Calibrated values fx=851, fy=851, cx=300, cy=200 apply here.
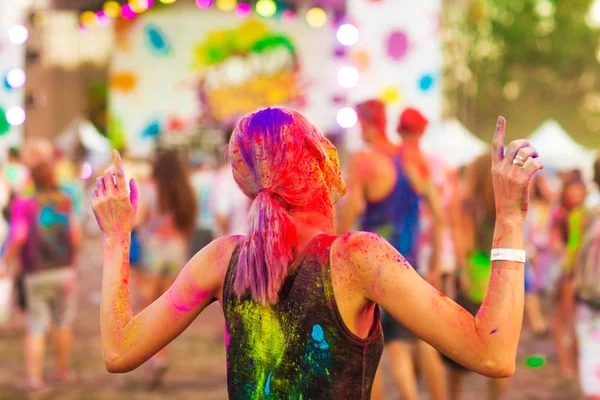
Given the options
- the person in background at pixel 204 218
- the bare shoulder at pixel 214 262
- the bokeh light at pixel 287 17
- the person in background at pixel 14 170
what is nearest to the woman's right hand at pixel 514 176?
the bare shoulder at pixel 214 262

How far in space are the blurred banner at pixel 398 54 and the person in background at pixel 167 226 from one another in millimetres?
1586

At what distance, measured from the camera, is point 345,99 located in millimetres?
8180

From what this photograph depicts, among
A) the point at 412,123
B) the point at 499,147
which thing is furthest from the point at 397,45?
the point at 499,147

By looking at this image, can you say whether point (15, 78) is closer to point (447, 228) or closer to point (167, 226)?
point (167, 226)

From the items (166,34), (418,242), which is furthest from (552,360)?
(166,34)

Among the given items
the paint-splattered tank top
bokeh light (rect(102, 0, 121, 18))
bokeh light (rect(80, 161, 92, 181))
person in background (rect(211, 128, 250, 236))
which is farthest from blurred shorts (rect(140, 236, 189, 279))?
bokeh light (rect(102, 0, 121, 18))

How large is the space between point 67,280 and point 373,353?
562 centimetres

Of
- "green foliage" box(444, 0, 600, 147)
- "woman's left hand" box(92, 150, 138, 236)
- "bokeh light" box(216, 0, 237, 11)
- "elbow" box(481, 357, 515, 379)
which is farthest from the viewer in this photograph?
"green foliage" box(444, 0, 600, 147)

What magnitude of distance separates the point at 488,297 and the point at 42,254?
5760 mm

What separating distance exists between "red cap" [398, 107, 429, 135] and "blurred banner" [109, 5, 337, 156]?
16810mm

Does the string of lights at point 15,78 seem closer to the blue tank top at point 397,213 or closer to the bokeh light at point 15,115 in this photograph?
the bokeh light at point 15,115

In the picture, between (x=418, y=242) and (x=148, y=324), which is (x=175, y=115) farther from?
Answer: (x=148, y=324)

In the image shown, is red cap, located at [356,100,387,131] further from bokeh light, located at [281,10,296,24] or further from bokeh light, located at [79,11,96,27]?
bokeh light, located at [281,10,296,24]

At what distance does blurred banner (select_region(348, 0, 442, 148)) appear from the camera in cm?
769
